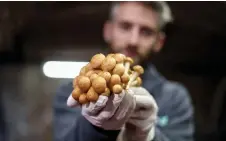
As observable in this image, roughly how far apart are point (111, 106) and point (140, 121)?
0.11m

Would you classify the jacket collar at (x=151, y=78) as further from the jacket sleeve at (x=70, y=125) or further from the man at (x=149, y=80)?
the jacket sleeve at (x=70, y=125)

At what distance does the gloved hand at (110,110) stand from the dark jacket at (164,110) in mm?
143

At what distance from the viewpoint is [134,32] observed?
761 millimetres

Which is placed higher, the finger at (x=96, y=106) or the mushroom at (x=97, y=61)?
the mushroom at (x=97, y=61)

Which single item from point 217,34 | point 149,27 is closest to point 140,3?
point 149,27

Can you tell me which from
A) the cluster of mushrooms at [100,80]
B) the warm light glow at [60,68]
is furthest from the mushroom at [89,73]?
the warm light glow at [60,68]

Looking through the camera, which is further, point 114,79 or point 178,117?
point 178,117

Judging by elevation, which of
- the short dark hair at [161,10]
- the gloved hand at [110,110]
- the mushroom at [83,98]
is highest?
the short dark hair at [161,10]

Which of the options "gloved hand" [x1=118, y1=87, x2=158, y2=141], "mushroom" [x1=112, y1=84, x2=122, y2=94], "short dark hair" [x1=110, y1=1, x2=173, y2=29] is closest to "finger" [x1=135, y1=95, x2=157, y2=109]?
"gloved hand" [x1=118, y1=87, x2=158, y2=141]

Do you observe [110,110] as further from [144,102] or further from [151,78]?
[151,78]

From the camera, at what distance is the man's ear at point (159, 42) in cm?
80

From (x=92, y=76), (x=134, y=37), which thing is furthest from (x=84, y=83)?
(x=134, y=37)

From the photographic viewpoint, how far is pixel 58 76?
78 cm

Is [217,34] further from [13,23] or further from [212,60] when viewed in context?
[13,23]
